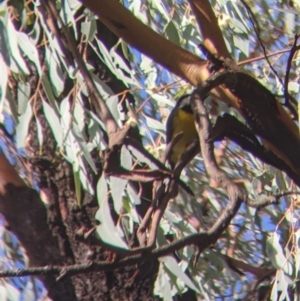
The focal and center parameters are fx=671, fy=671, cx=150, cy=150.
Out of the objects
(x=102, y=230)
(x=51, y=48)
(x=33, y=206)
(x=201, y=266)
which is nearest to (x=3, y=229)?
(x=33, y=206)

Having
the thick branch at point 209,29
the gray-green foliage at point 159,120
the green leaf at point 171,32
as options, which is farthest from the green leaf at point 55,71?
the thick branch at point 209,29

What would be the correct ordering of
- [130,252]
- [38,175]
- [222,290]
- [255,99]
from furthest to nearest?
[222,290] → [38,175] → [255,99] → [130,252]

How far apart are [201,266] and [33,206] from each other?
488 millimetres

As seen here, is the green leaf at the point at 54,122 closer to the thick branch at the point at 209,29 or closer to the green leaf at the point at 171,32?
the green leaf at the point at 171,32

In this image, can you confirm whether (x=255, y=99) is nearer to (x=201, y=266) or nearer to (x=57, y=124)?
(x=57, y=124)

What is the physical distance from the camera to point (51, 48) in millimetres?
1394

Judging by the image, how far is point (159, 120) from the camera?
1712 mm

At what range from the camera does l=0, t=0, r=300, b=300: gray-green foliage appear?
133 centimetres

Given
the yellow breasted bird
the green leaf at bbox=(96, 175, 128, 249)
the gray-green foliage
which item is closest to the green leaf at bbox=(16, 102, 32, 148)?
the gray-green foliage

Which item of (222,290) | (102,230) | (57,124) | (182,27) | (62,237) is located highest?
(182,27)

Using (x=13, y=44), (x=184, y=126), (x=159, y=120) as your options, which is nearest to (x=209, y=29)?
(x=184, y=126)

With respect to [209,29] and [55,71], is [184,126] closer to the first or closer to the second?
[209,29]

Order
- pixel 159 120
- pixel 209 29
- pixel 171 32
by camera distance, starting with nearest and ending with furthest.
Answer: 1. pixel 209 29
2. pixel 171 32
3. pixel 159 120

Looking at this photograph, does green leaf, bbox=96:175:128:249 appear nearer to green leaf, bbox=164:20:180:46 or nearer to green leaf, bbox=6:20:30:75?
green leaf, bbox=6:20:30:75
